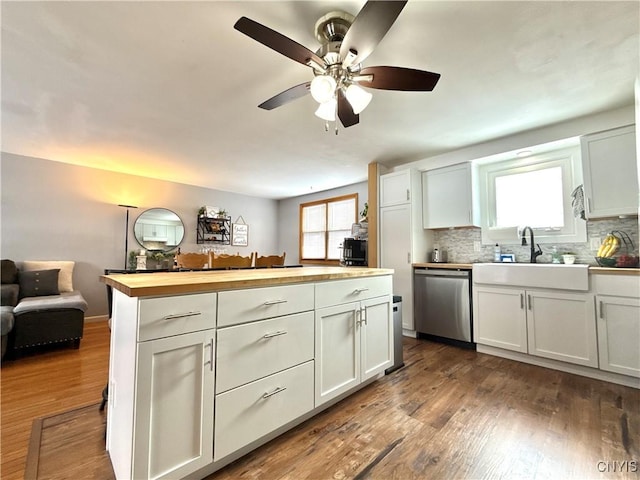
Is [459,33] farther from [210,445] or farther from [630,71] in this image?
[210,445]

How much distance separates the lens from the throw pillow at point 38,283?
3330mm

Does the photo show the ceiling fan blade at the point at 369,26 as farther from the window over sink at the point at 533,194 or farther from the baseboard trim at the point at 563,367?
the baseboard trim at the point at 563,367

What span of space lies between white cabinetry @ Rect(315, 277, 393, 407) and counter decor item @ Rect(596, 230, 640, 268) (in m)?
→ 1.99

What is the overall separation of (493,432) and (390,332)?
89 cm

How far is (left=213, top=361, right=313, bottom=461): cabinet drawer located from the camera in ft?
4.08

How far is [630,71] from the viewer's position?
1.91 meters

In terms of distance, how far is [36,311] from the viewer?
2.80m

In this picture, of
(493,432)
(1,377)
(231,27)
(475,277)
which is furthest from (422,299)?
(1,377)

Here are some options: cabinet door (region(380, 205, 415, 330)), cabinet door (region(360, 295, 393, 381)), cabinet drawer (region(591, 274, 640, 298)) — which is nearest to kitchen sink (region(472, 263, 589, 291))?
cabinet drawer (region(591, 274, 640, 298))

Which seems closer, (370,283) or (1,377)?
(370,283)

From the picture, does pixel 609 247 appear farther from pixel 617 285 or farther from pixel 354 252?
pixel 354 252

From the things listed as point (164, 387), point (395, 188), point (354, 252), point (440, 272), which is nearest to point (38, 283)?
point (164, 387)

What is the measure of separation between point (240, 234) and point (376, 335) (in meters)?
4.53

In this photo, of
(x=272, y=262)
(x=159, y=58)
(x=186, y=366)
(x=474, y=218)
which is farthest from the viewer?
(x=272, y=262)
